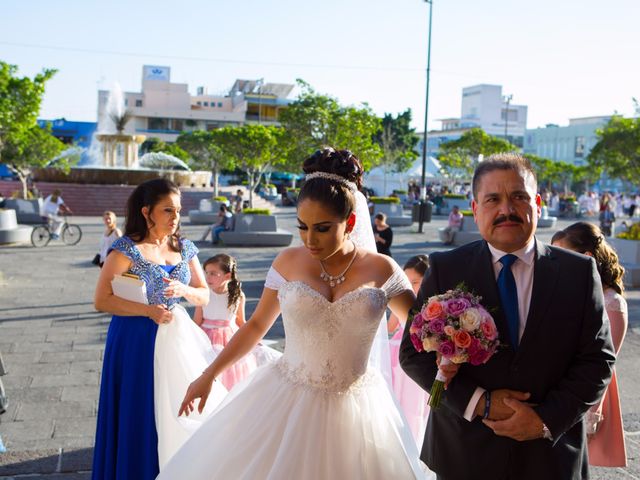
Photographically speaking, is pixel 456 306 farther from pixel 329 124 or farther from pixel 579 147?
pixel 579 147

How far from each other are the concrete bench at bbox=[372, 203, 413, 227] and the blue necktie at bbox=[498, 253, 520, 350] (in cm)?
2697

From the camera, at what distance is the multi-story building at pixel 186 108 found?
9419 cm

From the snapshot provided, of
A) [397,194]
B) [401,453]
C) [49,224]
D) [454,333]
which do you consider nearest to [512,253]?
[454,333]

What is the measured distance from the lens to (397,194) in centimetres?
5072

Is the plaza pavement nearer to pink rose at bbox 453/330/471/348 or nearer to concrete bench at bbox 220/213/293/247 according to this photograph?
pink rose at bbox 453/330/471/348

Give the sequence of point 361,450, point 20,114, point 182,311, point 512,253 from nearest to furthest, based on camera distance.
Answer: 1. point 512,253
2. point 361,450
3. point 182,311
4. point 20,114

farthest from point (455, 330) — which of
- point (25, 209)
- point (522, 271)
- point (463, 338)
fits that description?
point (25, 209)

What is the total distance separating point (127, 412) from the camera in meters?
4.19

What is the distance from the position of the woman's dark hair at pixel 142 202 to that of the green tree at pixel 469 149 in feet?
152

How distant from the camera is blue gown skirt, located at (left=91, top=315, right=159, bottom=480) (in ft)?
13.6

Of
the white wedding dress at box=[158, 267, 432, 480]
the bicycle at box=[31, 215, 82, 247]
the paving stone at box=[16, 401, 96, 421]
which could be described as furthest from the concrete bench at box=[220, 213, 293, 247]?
the white wedding dress at box=[158, 267, 432, 480]

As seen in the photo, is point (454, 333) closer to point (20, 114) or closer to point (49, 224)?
point (49, 224)

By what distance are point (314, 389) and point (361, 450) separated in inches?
14.0

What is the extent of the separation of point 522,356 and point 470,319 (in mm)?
299
